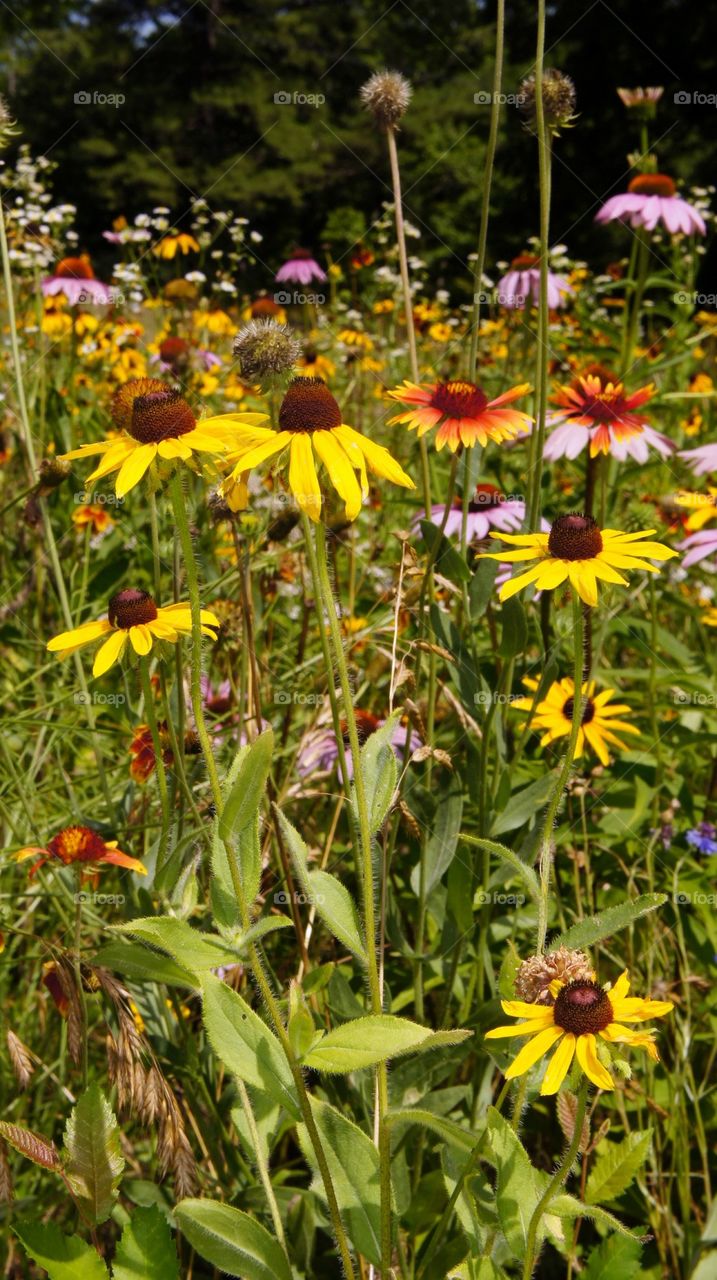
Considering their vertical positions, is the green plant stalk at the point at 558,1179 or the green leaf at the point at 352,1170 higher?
the green plant stalk at the point at 558,1179

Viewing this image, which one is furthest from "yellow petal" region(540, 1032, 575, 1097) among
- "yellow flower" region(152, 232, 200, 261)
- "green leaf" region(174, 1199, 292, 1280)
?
"yellow flower" region(152, 232, 200, 261)

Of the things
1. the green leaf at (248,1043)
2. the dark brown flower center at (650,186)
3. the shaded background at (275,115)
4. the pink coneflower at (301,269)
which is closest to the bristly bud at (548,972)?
the green leaf at (248,1043)

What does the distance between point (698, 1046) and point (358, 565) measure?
1.57 meters

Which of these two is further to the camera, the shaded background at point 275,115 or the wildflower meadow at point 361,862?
the shaded background at point 275,115

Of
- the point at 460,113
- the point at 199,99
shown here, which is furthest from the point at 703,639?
the point at 460,113

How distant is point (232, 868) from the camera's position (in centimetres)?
98

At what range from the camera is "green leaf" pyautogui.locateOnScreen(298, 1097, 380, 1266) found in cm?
114

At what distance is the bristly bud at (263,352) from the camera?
1.21 meters

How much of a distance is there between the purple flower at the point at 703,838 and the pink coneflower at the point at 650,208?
5.64ft

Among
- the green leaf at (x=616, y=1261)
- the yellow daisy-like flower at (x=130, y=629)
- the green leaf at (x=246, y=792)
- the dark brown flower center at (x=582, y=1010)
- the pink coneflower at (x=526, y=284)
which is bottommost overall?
the green leaf at (x=616, y=1261)

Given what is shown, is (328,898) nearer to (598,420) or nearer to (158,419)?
(158,419)

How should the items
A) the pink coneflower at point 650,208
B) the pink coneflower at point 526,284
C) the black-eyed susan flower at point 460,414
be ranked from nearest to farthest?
the black-eyed susan flower at point 460,414 < the pink coneflower at point 650,208 < the pink coneflower at point 526,284

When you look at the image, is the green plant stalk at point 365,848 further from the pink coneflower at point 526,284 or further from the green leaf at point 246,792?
the pink coneflower at point 526,284

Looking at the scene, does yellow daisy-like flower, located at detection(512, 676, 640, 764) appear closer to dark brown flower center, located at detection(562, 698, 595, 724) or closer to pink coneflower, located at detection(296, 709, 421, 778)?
dark brown flower center, located at detection(562, 698, 595, 724)
